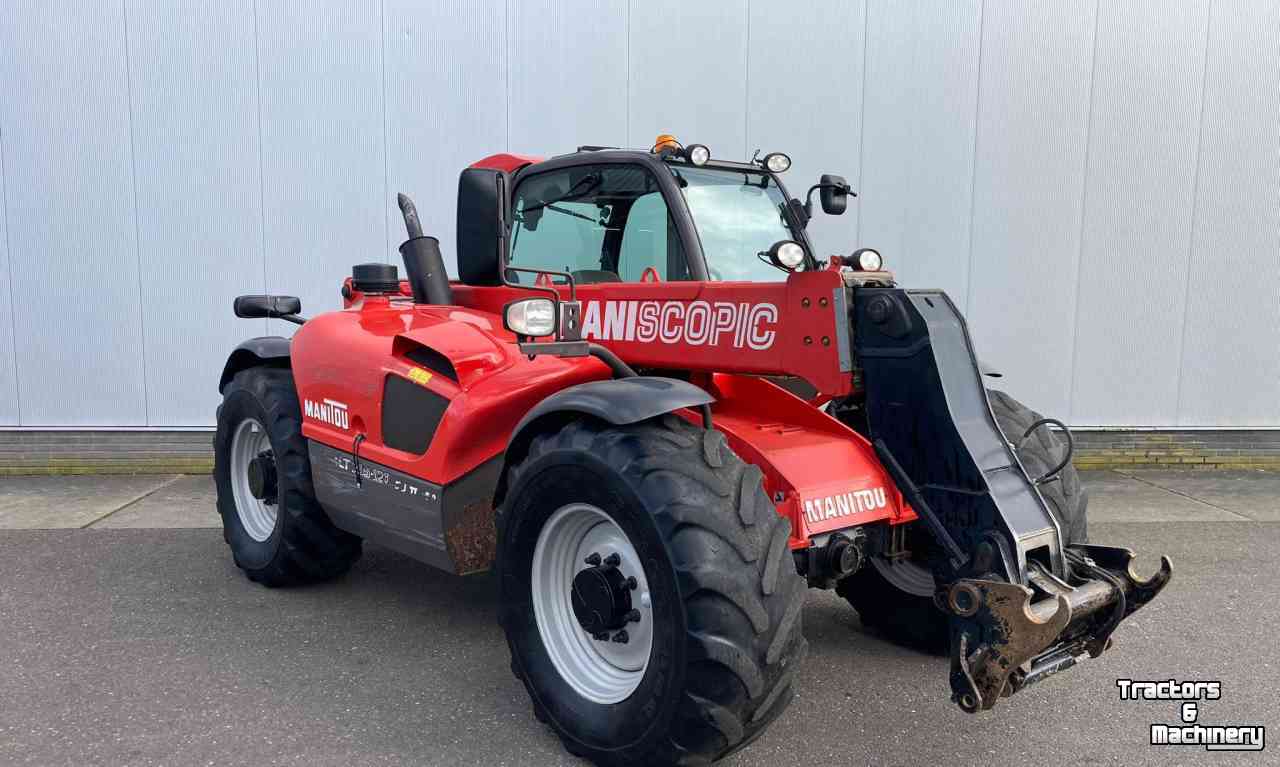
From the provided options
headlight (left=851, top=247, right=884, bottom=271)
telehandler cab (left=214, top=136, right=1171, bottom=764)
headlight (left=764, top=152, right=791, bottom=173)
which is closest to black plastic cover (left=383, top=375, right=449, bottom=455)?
telehandler cab (left=214, top=136, right=1171, bottom=764)

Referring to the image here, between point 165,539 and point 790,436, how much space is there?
4249mm

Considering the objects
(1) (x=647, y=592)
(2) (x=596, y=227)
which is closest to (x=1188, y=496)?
(2) (x=596, y=227)

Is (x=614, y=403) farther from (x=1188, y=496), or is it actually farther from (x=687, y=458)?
(x=1188, y=496)

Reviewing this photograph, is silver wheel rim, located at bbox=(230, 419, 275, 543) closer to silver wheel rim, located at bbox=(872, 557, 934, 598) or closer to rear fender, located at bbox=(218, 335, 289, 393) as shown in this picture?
rear fender, located at bbox=(218, 335, 289, 393)

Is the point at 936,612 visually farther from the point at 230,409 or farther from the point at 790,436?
the point at 230,409

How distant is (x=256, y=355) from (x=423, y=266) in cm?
122

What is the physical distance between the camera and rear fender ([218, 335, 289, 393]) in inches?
196

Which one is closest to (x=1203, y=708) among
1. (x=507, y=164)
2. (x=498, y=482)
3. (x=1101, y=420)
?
(x=498, y=482)

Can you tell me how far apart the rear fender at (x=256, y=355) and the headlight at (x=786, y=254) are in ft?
10.1

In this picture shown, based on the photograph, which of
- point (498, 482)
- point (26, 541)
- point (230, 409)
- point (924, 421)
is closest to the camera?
point (924, 421)

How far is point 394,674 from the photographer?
377 centimetres

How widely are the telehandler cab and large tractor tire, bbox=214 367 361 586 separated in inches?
5.2

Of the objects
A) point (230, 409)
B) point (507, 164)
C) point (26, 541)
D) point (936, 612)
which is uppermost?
point (507, 164)

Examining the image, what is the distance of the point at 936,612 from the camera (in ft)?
12.6
